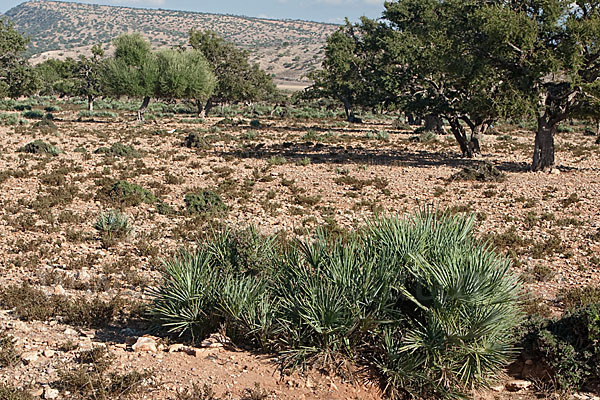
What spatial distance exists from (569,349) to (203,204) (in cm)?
945

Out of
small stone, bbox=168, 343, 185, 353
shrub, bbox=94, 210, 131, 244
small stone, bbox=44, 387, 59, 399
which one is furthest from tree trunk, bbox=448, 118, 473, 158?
small stone, bbox=44, 387, 59, 399

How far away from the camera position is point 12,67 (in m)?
38.5

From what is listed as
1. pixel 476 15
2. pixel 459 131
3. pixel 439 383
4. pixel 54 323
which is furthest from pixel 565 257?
pixel 459 131

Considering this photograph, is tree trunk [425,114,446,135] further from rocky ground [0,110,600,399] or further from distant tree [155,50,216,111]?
distant tree [155,50,216,111]

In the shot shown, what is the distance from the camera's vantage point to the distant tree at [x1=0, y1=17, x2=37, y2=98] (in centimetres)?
3788

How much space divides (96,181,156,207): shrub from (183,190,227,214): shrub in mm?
1157

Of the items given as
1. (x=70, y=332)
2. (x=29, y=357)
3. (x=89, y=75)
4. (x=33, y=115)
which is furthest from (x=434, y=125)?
(x=29, y=357)

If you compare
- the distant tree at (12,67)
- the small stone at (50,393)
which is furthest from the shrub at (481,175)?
the distant tree at (12,67)

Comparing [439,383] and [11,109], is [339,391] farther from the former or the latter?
[11,109]

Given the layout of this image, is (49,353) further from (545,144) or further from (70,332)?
(545,144)

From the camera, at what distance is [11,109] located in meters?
49.6

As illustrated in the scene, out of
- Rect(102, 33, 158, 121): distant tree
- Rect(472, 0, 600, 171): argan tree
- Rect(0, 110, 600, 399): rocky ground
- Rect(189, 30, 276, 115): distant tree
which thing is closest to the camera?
Rect(0, 110, 600, 399): rocky ground

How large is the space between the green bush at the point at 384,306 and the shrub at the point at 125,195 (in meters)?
8.09

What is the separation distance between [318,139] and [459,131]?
9.70 metres
